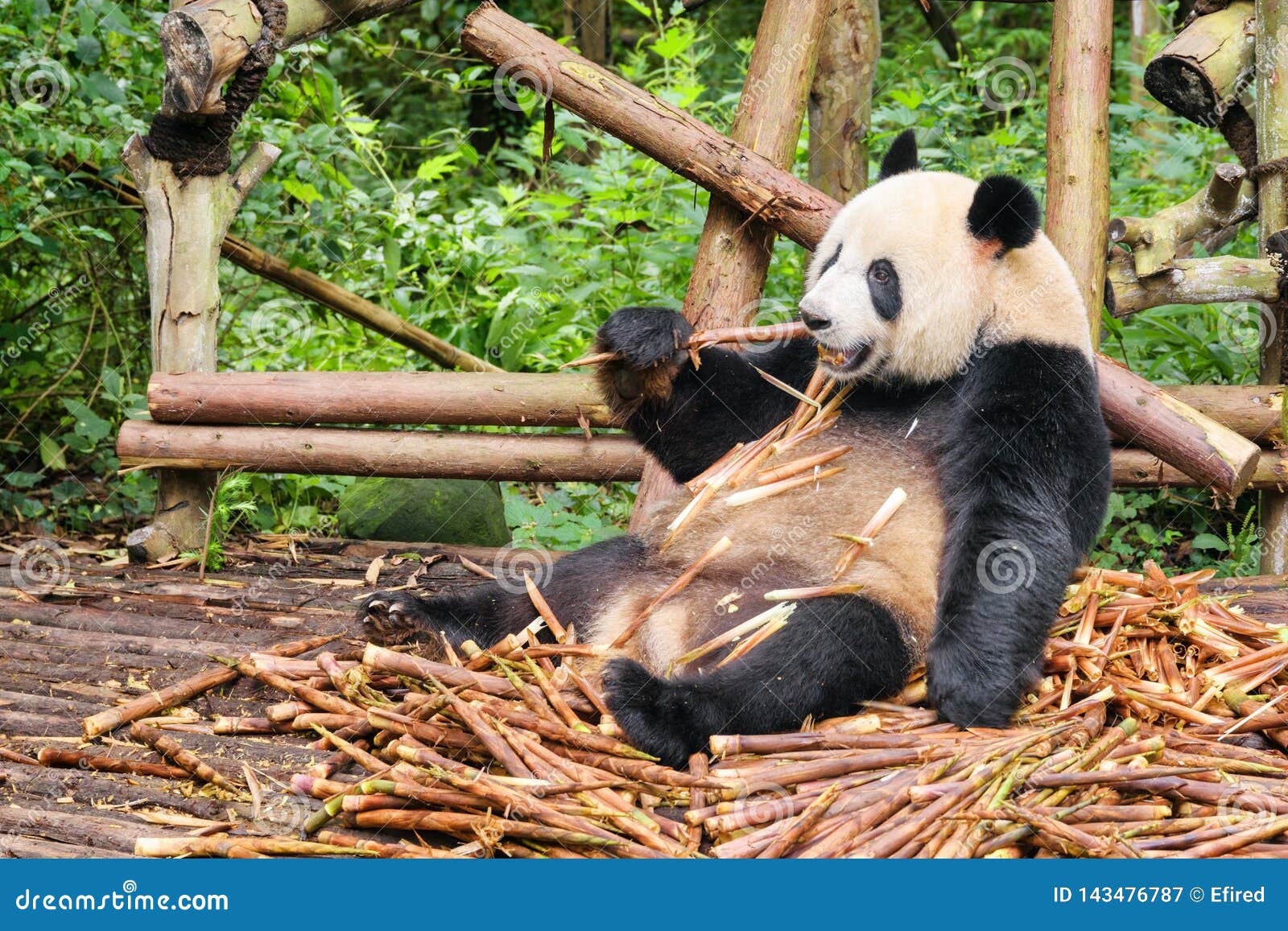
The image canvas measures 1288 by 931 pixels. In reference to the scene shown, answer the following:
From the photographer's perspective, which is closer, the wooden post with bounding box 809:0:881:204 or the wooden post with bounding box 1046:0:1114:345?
the wooden post with bounding box 1046:0:1114:345

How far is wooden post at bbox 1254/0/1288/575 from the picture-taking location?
469cm

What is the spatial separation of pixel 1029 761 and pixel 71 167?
4912 millimetres

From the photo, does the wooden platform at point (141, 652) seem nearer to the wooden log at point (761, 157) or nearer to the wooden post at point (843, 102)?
the wooden log at point (761, 157)

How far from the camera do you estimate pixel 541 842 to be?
2.54m

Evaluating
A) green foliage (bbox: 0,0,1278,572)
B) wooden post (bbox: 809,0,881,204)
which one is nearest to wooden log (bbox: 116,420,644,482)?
green foliage (bbox: 0,0,1278,572)

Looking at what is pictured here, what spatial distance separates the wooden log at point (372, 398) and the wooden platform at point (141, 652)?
1.83 ft

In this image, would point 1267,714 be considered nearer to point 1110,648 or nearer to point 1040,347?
point 1110,648

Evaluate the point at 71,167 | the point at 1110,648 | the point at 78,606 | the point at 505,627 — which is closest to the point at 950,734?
the point at 1110,648

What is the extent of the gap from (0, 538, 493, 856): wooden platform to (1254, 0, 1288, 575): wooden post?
3.03 metres

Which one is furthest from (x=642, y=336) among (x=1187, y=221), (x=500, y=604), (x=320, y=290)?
(x=320, y=290)

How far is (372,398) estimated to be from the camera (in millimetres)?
4828

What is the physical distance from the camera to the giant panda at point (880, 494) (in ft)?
9.93

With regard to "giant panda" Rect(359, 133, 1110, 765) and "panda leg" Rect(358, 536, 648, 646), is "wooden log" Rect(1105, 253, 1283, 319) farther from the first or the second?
"panda leg" Rect(358, 536, 648, 646)

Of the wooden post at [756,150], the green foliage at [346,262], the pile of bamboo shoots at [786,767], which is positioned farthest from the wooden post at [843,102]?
the pile of bamboo shoots at [786,767]
